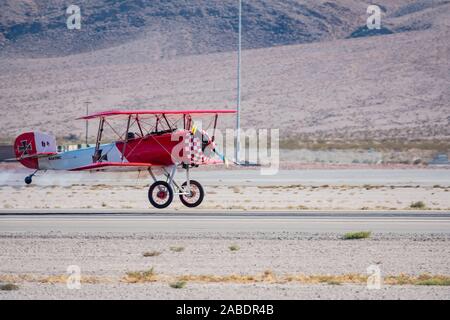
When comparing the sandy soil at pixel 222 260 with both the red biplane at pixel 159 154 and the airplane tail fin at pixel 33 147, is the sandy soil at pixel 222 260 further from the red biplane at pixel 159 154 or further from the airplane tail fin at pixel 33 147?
the airplane tail fin at pixel 33 147

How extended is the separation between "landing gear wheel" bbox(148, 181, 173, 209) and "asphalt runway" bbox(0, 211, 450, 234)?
132 centimetres

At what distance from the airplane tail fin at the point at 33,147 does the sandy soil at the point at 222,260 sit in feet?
23.3

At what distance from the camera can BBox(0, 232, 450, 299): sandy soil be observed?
13242mm

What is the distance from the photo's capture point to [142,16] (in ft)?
431

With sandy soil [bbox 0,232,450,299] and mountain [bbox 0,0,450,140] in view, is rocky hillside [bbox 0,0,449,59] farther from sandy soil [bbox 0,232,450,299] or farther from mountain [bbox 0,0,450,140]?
sandy soil [bbox 0,232,450,299]

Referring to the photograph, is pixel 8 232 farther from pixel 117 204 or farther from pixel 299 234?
pixel 117 204

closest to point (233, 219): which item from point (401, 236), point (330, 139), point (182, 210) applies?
point (182, 210)

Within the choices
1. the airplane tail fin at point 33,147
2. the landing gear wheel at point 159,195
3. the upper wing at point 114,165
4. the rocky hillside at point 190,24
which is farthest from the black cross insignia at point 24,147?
the rocky hillside at point 190,24

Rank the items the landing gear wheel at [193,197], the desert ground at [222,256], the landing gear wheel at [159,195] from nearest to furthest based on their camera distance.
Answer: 1. the desert ground at [222,256]
2. the landing gear wheel at [159,195]
3. the landing gear wheel at [193,197]

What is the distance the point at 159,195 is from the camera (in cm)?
2544

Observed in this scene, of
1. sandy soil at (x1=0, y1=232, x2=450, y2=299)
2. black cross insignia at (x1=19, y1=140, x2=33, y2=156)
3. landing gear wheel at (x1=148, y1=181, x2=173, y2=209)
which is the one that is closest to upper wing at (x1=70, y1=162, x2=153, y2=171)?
landing gear wheel at (x1=148, y1=181, x2=173, y2=209)

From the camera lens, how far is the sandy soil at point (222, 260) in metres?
13.2

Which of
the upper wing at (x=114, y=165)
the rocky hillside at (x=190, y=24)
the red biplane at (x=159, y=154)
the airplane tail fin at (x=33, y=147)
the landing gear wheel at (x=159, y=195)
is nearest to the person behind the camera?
the upper wing at (x=114, y=165)

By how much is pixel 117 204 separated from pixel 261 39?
97025 millimetres
